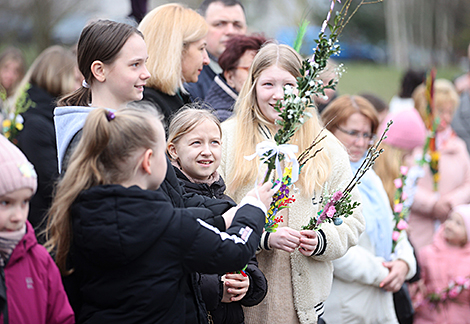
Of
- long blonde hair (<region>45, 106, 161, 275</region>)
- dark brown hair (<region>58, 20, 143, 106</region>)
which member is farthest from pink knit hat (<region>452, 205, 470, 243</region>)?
long blonde hair (<region>45, 106, 161, 275</region>)

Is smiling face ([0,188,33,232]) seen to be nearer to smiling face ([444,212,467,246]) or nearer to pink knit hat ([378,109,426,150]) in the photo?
pink knit hat ([378,109,426,150])

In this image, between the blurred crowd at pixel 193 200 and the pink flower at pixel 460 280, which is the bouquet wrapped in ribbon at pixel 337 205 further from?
the pink flower at pixel 460 280

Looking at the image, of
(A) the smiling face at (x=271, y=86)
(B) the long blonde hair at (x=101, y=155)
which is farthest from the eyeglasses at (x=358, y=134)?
(B) the long blonde hair at (x=101, y=155)

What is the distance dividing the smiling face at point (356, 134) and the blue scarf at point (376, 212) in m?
0.21

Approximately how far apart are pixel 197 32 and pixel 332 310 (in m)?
2.09

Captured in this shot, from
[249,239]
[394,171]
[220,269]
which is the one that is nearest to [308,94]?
[249,239]

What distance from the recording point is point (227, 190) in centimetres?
324

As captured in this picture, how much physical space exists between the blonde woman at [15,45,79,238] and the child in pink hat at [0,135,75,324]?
2085 mm

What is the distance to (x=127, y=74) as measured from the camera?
8.75 feet

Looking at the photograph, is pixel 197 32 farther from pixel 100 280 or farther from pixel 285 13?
pixel 285 13

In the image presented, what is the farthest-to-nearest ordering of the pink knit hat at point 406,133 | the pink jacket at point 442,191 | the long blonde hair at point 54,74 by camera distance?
the pink jacket at point 442,191
the pink knit hat at point 406,133
the long blonde hair at point 54,74

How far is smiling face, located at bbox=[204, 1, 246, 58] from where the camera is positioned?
5.06 m

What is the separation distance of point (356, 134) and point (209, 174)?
1.71m

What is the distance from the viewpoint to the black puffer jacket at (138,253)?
2.12m
